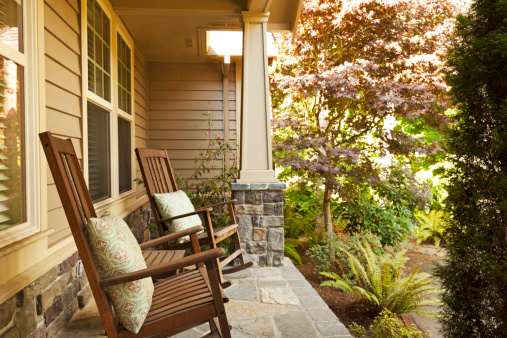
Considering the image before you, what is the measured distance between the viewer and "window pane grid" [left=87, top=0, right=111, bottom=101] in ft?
10.00

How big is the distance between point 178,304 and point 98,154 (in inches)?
78.1

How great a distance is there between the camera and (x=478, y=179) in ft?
5.64

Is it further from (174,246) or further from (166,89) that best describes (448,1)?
(174,246)

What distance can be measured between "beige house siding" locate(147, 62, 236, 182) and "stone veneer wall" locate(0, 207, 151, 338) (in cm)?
331

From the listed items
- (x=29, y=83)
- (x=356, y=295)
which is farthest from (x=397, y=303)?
(x=29, y=83)

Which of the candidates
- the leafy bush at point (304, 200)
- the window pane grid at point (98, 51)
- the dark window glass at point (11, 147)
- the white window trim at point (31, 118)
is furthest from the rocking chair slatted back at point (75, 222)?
the leafy bush at point (304, 200)

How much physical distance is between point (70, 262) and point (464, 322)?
209 cm

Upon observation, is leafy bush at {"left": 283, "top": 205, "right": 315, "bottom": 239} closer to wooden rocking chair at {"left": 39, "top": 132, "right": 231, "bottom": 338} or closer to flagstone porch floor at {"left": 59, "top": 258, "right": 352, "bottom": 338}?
flagstone porch floor at {"left": 59, "top": 258, "right": 352, "bottom": 338}

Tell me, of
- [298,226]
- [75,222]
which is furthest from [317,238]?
[75,222]

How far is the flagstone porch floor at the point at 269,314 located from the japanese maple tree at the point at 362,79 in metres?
1.83

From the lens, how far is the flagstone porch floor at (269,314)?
7.49ft

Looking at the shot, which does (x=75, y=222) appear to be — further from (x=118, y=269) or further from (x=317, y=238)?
(x=317, y=238)

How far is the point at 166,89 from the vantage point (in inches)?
229

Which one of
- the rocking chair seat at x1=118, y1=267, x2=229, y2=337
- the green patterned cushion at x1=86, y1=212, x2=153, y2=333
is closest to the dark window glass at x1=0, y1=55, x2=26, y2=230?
the green patterned cushion at x1=86, y1=212, x2=153, y2=333
